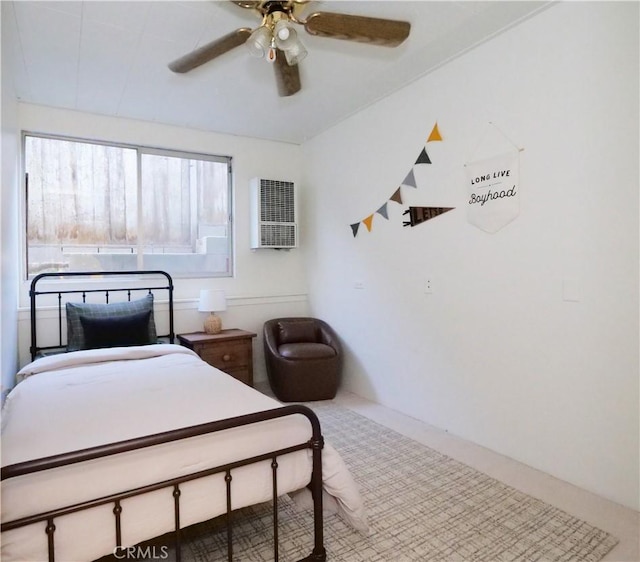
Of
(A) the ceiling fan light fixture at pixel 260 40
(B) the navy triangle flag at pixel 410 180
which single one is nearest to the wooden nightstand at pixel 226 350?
(B) the navy triangle flag at pixel 410 180

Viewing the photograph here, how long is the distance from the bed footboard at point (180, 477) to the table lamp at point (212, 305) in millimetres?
2313

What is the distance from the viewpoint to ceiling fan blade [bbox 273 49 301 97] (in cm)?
229

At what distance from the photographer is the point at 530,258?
7.70ft

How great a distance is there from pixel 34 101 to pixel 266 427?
335 cm

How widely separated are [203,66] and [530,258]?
2.40 m

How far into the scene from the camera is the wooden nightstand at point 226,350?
350cm

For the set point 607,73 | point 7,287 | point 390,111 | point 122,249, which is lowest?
point 7,287

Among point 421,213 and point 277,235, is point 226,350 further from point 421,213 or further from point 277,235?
point 421,213

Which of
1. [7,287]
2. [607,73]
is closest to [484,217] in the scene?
[607,73]

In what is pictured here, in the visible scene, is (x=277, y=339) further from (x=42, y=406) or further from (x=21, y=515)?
(x=21, y=515)

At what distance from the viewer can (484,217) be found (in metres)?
2.59

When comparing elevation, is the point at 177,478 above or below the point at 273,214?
below

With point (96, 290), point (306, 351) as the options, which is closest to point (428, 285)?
point (306, 351)

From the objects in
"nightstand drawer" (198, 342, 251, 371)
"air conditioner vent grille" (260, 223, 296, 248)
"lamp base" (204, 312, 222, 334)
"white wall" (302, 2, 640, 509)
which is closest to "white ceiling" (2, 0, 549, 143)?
"white wall" (302, 2, 640, 509)
